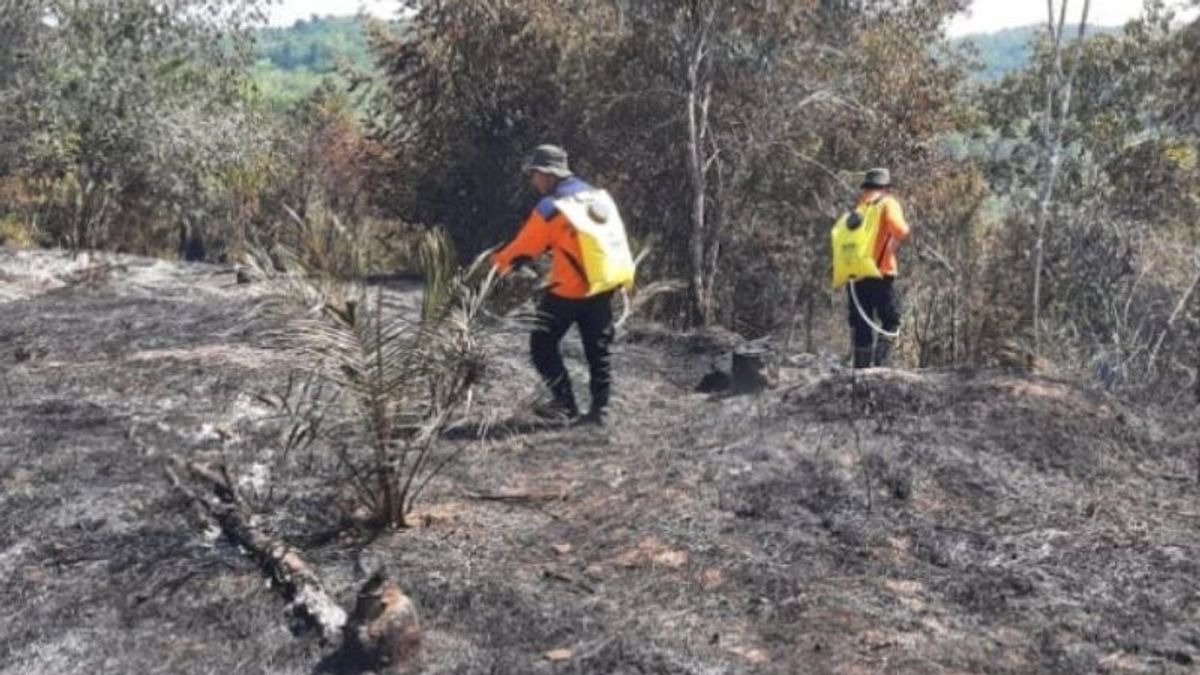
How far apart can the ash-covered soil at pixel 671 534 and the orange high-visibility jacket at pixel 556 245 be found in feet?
2.88

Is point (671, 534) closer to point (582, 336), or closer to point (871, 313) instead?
point (582, 336)

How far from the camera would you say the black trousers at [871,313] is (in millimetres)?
8617

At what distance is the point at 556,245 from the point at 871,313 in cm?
292

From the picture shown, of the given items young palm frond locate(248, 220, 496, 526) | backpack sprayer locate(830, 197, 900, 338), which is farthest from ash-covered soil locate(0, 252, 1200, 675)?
backpack sprayer locate(830, 197, 900, 338)

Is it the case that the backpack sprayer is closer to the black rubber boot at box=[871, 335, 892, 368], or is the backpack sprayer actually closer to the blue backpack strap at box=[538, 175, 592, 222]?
the black rubber boot at box=[871, 335, 892, 368]

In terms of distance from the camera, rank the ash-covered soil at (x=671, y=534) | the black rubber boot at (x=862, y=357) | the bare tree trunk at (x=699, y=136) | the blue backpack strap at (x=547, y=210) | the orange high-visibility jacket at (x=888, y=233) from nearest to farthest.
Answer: the ash-covered soil at (x=671, y=534) < the blue backpack strap at (x=547, y=210) < the orange high-visibility jacket at (x=888, y=233) < the black rubber boot at (x=862, y=357) < the bare tree trunk at (x=699, y=136)

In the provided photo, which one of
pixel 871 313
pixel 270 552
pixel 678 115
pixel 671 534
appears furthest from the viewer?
pixel 678 115

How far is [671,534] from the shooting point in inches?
212

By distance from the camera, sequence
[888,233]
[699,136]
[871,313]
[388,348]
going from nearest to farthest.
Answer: [388,348]
[888,233]
[871,313]
[699,136]

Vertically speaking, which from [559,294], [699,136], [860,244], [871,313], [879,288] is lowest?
[871,313]

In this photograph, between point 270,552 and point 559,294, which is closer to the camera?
point 270,552

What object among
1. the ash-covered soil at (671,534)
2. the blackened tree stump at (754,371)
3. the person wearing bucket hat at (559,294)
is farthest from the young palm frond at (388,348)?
the blackened tree stump at (754,371)

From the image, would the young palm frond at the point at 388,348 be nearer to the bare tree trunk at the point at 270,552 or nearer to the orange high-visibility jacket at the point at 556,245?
the bare tree trunk at the point at 270,552

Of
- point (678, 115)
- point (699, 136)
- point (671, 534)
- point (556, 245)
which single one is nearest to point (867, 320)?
point (556, 245)
